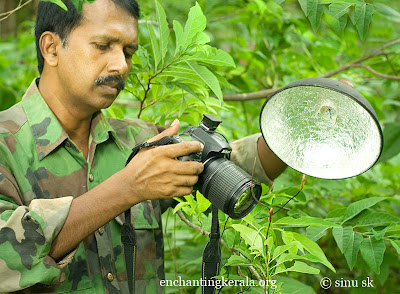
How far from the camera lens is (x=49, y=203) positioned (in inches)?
50.9

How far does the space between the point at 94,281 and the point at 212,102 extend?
0.78m

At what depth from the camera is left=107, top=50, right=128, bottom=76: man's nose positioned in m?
1.62

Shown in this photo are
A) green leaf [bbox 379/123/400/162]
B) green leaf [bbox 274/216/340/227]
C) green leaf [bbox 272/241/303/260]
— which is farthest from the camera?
green leaf [bbox 379/123/400/162]

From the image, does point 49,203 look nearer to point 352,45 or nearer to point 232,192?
point 232,192

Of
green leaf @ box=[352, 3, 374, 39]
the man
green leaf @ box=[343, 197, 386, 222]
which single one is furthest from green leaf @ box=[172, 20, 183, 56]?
green leaf @ box=[343, 197, 386, 222]

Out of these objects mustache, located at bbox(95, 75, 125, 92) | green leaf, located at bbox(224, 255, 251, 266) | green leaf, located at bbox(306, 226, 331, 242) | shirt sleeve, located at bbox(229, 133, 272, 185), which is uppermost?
mustache, located at bbox(95, 75, 125, 92)

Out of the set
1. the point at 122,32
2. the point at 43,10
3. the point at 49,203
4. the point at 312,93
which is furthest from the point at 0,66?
the point at 312,93

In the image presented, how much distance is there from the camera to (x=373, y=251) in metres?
1.50

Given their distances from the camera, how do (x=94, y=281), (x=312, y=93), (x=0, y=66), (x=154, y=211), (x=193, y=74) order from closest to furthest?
1. (x=312, y=93)
2. (x=94, y=281)
3. (x=193, y=74)
4. (x=154, y=211)
5. (x=0, y=66)

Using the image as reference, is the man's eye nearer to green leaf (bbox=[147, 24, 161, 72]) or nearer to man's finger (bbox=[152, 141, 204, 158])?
green leaf (bbox=[147, 24, 161, 72])

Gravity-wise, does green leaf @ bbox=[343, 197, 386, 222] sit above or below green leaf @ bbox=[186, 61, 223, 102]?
below

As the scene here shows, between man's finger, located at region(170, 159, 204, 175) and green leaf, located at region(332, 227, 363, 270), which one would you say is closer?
man's finger, located at region(170, 159, 204, 175)

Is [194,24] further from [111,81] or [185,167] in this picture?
[185,167]

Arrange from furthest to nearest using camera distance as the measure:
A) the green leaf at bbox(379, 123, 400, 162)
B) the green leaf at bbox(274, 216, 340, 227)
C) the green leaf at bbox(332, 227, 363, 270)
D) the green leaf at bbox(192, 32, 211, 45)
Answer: the green leaf at bbox(379, 123, 400, 162), the green leaf at bbox(192, 32, 211, 45), the green leaf at bbox(332, 227, 363, 270), the green leaf at bbox(274, 216, 340, 227)
